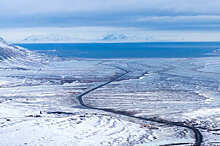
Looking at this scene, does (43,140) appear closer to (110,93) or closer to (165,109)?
(165,109)

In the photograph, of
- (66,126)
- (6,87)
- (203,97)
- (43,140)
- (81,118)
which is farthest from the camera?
(6,87)

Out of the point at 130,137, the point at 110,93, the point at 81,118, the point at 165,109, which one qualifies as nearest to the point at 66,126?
the point at 81,118

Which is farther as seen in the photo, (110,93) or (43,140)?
(110,93)

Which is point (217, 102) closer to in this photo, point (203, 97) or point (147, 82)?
point (203, 97)

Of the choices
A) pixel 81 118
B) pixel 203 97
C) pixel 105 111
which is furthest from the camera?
pixel 203 97

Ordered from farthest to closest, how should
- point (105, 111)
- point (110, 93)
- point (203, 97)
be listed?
point (110, 93), point (203, 97), point (105, 111)

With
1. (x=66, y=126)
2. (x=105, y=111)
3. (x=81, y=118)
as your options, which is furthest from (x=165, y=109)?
(x=66, y=126)
